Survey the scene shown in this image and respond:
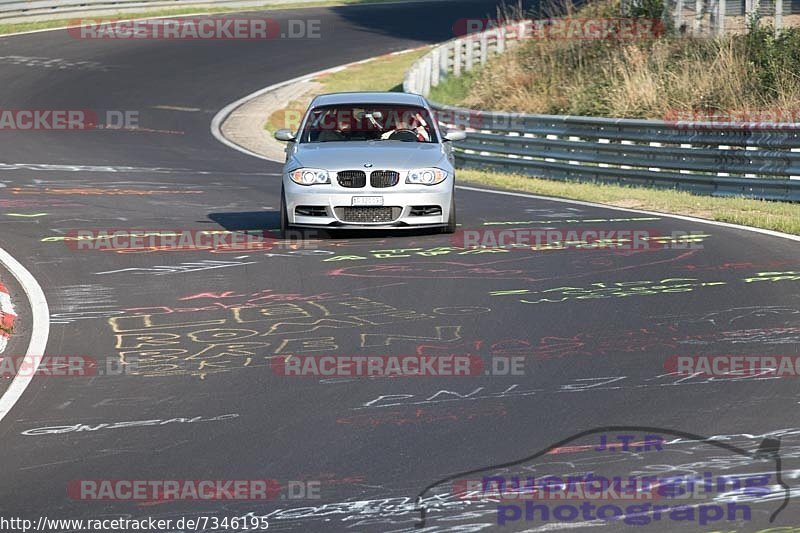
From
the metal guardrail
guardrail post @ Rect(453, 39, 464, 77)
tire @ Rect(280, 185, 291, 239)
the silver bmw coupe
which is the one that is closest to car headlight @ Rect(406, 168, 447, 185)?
the silver bmw coupe

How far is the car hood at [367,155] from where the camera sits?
15109 millimetres

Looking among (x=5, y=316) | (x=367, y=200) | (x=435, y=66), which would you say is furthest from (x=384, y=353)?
(x=435, y=66)

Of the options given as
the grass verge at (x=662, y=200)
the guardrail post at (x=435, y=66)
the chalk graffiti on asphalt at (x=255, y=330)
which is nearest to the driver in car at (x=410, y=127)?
the grass verge at (x=662, y=200)

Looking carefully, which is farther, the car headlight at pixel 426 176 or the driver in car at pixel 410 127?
the driver in car at pixel 410 127

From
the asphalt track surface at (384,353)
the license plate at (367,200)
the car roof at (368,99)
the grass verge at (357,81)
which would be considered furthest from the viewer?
the grass verge at (357,81)

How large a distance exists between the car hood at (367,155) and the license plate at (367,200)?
0.34 m

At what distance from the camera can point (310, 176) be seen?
595 inches

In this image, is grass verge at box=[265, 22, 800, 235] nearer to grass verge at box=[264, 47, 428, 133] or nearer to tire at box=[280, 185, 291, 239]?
tire at box=[280, 185, 291, 239]

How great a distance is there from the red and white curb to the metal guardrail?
11.3m

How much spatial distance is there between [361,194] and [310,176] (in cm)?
61

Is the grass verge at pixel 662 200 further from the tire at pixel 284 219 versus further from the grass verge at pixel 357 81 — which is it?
the grass verge at pixel 357 81

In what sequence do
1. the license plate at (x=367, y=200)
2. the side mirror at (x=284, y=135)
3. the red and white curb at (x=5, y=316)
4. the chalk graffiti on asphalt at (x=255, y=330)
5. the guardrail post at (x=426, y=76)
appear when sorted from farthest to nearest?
the guardrail post at (x=426, y=76) < the side mirror at (x=284, y=135) < the license plate at (x=367, y=200) < the red and white curb at (x=5, y=316) < the chalk graffiti on asphalt at (x=255, y=330)

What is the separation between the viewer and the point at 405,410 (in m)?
7.93

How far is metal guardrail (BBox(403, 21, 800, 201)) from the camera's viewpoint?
64.0ft
